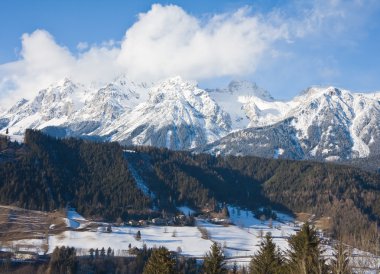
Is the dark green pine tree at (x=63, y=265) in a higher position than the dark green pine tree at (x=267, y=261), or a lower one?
lower

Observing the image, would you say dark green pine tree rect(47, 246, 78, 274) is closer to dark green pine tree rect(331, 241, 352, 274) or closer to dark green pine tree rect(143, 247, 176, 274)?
dark green pine tree rect(143, 247, 176, 274)

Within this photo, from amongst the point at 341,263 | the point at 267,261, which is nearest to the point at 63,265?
the point at 267,261

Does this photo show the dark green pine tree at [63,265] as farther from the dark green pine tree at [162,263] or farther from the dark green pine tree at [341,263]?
the dark green pine tree at [341,263]

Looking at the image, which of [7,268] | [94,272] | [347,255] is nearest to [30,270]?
[7,268]

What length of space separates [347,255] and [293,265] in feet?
37.5

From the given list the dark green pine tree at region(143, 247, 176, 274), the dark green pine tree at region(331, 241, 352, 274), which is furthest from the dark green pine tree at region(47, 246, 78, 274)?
the dark green pine tree at region(331, 241, 352, 274)

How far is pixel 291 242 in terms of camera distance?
244 feet

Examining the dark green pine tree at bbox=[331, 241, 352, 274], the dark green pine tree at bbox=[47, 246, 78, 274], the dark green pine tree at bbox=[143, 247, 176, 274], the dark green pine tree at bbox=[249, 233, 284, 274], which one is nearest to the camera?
the dark green pine tree at bbox=[331, 241, 352, 274]

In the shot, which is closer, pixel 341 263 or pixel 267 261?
pixel 341 263

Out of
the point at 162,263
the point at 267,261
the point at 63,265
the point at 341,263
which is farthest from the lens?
the point at 63,265

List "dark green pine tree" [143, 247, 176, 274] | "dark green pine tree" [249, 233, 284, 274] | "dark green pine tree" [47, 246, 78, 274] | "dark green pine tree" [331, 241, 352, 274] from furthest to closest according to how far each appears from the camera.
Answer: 1. "dark green pine tree" [47, 246, 78, 274]
2. "dark green pine tree" [249, 233, 284, 274]
3. "dark green pine tree" [143, 247, 176, 274]
4. "dark green pine tree" [331, 241, 352, 274]

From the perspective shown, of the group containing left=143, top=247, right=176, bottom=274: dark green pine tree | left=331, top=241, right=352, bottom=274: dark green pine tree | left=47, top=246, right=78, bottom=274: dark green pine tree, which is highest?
left=331, top=241, right=352, bottom=274: dark green pine tree

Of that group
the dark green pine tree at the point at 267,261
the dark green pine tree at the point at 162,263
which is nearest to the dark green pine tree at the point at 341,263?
the dark green pine tree at the point at 267,261

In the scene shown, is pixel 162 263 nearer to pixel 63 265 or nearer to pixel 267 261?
pixel 267 261
